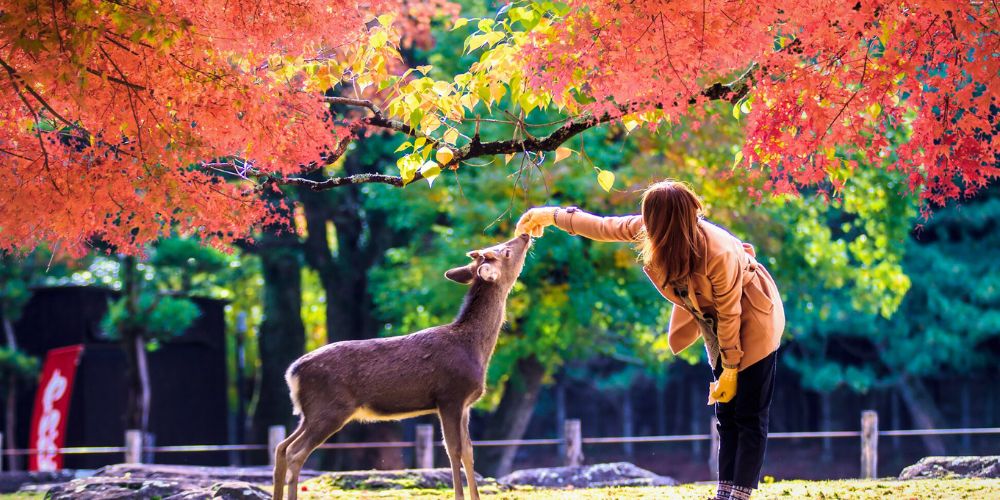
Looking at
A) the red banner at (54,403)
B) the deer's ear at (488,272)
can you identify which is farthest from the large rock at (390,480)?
the red banner at (54,403)

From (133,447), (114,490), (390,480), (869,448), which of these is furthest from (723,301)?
(133,447)

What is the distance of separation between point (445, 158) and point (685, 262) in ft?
5.60

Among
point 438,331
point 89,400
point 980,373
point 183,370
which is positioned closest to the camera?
point 438,331

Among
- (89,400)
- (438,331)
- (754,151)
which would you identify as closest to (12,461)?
(89,400)

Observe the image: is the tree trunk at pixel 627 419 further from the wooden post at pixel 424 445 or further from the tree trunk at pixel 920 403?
the wooden post at pixel 424 445

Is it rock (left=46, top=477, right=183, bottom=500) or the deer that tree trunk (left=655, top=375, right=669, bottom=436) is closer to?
rock (left=46, top=477, right=183, bottom=500)

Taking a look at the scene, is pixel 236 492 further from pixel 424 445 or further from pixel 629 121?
pixel 424 445

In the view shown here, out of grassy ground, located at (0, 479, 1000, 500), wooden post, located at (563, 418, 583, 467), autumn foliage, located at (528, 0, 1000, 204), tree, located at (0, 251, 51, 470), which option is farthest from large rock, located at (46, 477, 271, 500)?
tree, located at (0, 251, 51, 470)

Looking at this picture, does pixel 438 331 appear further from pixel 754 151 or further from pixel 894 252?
pixel 894 252

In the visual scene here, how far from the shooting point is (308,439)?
606cm

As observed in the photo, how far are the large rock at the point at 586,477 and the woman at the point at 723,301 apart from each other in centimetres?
514

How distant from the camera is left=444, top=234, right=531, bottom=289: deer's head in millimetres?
6203

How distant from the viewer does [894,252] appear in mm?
18094

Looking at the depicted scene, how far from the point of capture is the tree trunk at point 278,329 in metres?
19.0
